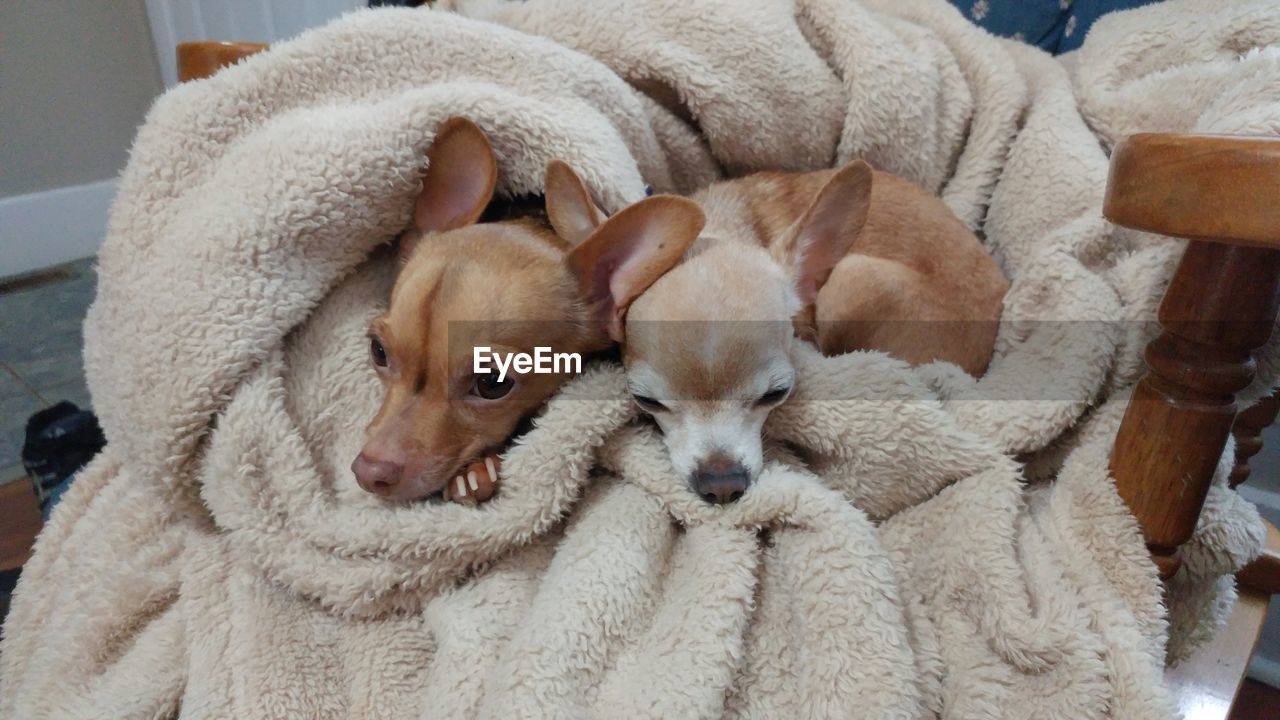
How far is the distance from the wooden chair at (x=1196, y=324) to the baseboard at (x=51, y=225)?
277cm

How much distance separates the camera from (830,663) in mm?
773

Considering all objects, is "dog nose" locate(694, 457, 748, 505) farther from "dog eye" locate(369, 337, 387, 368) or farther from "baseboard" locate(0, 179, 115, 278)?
"baseboard" locate(0, 179, 115, 278)

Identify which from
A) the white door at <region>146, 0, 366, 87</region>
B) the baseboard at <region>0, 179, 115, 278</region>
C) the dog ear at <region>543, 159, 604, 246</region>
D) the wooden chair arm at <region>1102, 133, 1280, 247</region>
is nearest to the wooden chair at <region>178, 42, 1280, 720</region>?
the wooden chair arm at <region>1102, 133, 1280, 247</region>

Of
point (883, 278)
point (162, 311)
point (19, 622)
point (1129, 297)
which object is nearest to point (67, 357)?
point (19, 622)

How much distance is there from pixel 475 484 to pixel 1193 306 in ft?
2.45

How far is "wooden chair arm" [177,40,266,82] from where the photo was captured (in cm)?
127

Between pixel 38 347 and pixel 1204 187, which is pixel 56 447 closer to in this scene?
pixel 38 347

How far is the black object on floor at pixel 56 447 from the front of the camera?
1.64 meters

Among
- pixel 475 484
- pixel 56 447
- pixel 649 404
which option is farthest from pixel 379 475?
pixel 56 447

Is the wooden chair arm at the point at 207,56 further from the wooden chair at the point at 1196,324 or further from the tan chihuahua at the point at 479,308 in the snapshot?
the wooden chair at the point at 1196,324

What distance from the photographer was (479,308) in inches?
39.4

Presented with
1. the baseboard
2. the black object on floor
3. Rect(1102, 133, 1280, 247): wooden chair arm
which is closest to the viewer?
Rect(1102, 133, 1280, 247): wooden chair arm

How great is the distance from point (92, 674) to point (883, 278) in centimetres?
118


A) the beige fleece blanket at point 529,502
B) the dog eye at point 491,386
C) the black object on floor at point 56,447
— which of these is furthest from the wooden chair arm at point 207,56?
the black object on floor at point 56,447
